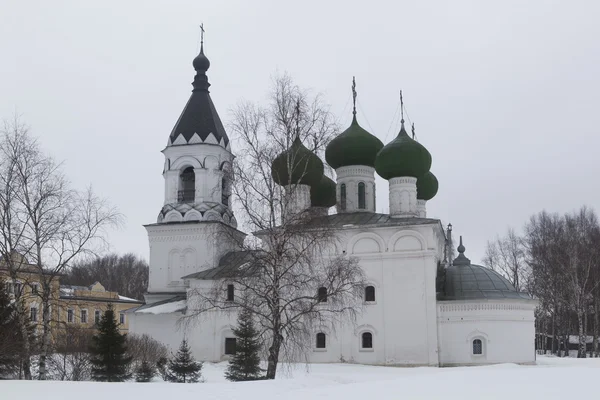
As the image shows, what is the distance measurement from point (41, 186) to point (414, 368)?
11.4 metres

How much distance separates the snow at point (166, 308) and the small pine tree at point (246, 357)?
805 cm

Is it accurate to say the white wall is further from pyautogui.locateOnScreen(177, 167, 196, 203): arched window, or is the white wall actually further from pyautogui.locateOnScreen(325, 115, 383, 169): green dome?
pyautogui.locateOnScreen(177, 167, 196, 203): arched window

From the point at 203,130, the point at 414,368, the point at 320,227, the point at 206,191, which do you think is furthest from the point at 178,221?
the point at 320,227

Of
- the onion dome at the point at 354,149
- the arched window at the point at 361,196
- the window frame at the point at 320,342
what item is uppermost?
the onion dome at the point at 354,149

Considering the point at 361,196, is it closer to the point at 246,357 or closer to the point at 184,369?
the point at 246,357

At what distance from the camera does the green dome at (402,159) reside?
22000 mm

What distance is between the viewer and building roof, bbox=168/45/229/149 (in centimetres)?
2594

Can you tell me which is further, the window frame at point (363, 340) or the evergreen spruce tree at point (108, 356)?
the window frame at point (363, 340)

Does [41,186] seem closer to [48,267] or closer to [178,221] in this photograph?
[48,267]

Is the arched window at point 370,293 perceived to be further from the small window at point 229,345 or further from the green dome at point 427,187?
the green dome at point 427,187

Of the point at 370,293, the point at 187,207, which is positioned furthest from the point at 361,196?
the point at 187,207

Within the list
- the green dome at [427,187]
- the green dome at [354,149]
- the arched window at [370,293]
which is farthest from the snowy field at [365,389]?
the green dome at [427,187]

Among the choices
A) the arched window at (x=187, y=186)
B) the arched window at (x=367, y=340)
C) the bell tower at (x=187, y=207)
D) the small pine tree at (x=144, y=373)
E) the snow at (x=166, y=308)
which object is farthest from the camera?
the arched window at (x=187, y=186)

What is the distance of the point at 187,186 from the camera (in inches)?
1030
